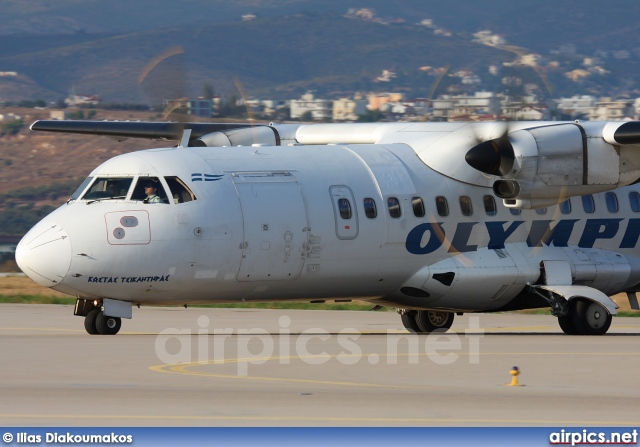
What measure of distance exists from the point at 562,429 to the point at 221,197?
11.0 metres

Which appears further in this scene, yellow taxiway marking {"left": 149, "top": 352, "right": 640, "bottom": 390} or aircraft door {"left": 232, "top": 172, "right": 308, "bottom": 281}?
aircraft door {"left": 232, "top": 172, "right": 308, "bottom": 281}

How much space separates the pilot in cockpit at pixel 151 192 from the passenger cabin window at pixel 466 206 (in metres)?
6.08

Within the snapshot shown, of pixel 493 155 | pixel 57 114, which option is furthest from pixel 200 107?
pixel 57 114

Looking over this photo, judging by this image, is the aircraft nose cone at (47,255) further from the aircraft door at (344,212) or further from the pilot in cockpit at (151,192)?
the aircraft door at (344,212)

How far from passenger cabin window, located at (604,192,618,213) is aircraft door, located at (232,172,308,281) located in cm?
707

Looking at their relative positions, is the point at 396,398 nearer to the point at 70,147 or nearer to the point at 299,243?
the point at 299,243

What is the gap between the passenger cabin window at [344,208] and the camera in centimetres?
2408

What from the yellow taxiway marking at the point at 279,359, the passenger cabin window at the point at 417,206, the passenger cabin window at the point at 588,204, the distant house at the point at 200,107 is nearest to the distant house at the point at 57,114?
the distant house at the point at 200,107

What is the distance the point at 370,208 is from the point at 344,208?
0.55 meters

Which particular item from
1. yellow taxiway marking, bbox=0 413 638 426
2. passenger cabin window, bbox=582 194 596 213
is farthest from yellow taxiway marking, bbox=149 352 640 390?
passenger cabin window, bbox=582 194 596 213

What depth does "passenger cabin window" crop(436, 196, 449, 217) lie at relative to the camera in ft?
82.6

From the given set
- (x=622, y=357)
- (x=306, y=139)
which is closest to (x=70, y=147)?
(x=306, y=139)

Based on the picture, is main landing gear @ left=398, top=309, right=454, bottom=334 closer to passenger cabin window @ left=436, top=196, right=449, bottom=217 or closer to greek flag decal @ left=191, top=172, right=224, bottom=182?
passenger cabin window @ left=436, top=196, right=449, bottom=217

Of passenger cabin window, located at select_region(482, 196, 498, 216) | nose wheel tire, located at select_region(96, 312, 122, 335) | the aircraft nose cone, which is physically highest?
passenger cabin window, located at select_region(482, 196, 498, 216)
